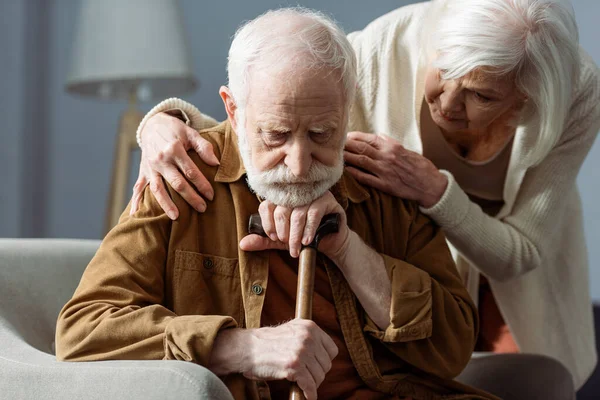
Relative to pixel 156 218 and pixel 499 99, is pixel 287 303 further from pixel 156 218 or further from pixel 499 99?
pixel 499 99

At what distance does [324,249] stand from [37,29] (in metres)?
2.52

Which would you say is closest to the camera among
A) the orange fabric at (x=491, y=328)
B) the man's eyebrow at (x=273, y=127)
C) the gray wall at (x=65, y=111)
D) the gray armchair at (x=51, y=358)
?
the gray armchair at (x=51, y=358)

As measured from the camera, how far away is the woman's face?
1792mm

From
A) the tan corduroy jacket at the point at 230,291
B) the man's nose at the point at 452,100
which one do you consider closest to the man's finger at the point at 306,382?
the tan corduroy jacket at the point at 230,291

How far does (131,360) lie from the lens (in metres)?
1.37

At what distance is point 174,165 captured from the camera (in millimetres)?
1627

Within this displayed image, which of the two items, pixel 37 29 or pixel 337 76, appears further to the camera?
pixel 37 29

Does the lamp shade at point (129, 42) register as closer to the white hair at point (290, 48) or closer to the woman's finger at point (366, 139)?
the woman's finger at point (366, 139)

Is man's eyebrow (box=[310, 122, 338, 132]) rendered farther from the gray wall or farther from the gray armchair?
the gray wall

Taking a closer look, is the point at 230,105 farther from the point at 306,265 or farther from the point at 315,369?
the point at 315,369

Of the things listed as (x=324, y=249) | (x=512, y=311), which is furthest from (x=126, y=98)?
(x=324, y=249)

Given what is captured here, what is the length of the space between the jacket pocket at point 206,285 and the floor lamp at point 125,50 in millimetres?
1684

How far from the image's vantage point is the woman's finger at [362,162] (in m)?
1.78

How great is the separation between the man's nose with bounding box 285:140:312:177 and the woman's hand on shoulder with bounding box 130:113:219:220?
19cm
